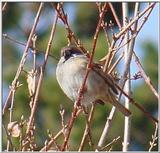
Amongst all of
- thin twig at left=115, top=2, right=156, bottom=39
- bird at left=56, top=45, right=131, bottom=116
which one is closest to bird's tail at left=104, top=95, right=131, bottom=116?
bird at left=56, top=45, right=131, bottom=116

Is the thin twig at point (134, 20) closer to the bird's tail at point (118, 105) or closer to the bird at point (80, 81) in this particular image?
the bird's tail at point (118, 105)

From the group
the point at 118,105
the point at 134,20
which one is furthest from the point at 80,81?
the point at 134,20

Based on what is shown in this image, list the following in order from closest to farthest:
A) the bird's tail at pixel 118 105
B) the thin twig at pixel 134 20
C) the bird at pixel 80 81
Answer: the thin twig at pixel 134 20
the bird's tail at pixel 118 105
the bird at pixel 80 81

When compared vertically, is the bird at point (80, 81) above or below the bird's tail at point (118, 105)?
above

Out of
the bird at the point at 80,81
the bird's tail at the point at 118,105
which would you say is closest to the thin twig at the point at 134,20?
the bird's tail at the point at 118,105

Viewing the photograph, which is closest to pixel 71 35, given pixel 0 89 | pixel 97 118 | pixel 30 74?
pixel 30 74

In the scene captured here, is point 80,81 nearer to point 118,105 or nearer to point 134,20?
point 118,105

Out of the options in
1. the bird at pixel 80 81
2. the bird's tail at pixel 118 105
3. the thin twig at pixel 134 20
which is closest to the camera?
the thin twig at pixel 134 20

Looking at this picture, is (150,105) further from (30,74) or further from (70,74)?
(30,74)

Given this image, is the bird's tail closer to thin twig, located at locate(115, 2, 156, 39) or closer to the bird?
the bird
